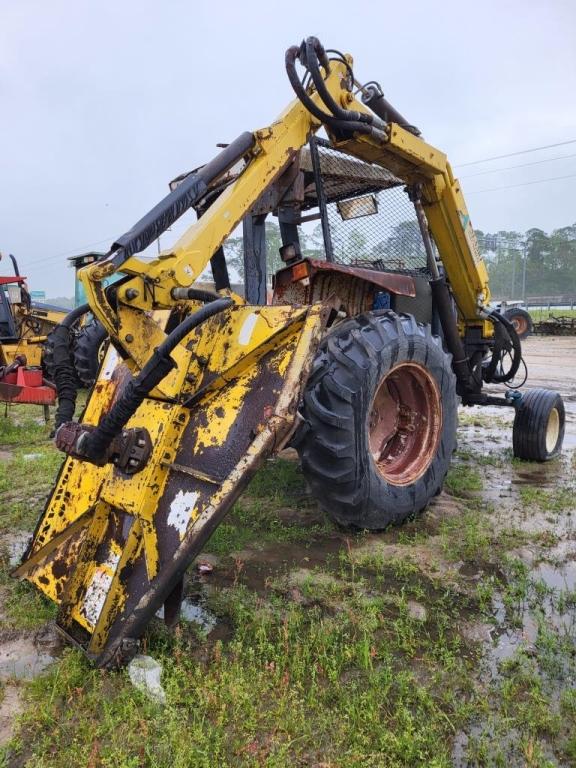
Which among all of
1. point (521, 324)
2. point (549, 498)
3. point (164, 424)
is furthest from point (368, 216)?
point (521, 324)

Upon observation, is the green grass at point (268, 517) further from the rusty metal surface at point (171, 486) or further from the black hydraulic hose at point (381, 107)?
the black hydraulic hose at point (381, 107)

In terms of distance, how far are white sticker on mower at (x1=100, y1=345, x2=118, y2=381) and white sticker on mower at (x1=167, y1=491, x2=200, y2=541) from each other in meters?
1.11

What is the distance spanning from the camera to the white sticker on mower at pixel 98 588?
2344 millimetres

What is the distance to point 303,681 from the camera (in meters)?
2.22

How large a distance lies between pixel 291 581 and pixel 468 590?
911 mm

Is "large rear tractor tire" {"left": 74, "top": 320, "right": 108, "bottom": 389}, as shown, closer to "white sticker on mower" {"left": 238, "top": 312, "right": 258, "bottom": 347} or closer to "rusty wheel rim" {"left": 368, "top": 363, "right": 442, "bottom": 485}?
"rusty wheel rim" {"left": 368, "top": 363, "right": 442, "bottom": 485}

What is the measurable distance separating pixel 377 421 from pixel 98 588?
7.78 ft

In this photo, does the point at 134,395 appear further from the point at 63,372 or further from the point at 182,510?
the point at 63,372

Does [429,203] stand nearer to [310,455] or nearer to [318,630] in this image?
[310,455]

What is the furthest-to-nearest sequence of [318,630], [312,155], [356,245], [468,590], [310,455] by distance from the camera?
[356,245] < [312,155] < [310,455] < [468,590] < [318,630]

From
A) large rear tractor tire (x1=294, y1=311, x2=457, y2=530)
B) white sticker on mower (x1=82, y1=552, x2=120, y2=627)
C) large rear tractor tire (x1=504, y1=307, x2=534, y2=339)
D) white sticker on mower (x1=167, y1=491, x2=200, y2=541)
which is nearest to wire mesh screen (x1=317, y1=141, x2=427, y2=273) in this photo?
large rear tractor tire (x1=294, y1=311, x2=457, y2=530)

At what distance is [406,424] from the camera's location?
Answer: 4094 millimetres

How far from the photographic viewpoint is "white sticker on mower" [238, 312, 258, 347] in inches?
110

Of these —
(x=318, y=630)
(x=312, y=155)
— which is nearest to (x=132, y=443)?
(x=318, y=630)
